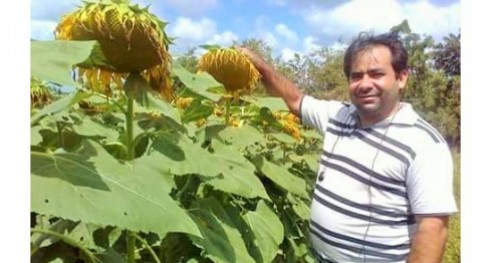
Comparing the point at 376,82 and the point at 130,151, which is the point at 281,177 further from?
the point at 130,151

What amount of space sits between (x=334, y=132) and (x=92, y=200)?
2.53 feet

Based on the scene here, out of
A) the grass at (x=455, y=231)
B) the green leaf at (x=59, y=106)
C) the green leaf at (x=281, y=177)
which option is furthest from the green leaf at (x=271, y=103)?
the green leaf at (x=59, y=106)

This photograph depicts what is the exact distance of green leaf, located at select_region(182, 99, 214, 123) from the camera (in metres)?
1.24

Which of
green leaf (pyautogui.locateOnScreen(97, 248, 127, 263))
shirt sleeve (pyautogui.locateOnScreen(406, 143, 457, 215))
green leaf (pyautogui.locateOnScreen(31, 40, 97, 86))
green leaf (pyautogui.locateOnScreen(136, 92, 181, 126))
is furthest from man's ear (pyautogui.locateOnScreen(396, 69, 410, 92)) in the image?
green leaf (pyautogui.locateOnScreen(31, 40, 97, 86))

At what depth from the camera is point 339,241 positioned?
4.47ft

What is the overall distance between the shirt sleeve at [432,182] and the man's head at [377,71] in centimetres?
11

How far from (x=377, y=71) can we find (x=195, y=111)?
12.5 inches

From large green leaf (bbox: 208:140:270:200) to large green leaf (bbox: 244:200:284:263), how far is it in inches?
7.4

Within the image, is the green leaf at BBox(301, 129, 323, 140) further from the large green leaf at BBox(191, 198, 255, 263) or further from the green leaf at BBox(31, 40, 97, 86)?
the green leaf at BBox(31, 40, 97, 86)

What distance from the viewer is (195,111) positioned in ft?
4.07

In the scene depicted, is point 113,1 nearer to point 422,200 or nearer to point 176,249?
point 176,249

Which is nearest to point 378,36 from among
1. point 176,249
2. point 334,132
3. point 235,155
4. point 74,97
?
point 334,132

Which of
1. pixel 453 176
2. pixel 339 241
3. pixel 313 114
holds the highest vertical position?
pixel 313 114

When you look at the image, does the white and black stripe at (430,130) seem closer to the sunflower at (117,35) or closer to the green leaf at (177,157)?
the green leaf at (177,157)
